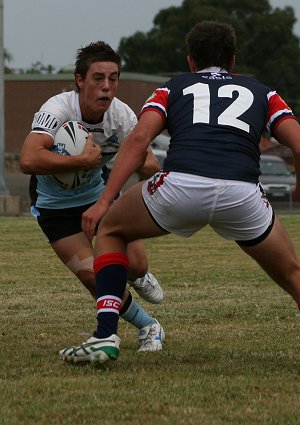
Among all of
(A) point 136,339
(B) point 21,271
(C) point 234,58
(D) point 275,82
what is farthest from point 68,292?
(D) point 275,82

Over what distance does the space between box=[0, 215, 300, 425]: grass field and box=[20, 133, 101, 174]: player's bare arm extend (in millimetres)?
1149

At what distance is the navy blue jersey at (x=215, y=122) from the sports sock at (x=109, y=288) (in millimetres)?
623

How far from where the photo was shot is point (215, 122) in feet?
21.6

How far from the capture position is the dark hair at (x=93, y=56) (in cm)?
750

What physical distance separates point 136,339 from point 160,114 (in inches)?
89.5

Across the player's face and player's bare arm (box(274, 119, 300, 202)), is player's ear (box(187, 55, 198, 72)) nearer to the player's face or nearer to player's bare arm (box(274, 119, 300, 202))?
player's bare arm (box(274, 119, 300, 202))

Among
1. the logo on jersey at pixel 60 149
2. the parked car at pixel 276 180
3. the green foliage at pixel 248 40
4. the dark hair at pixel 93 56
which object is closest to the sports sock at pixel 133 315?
the logo on jersey at pixel 60 149

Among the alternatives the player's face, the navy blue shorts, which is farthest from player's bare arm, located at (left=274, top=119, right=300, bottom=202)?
the navy blue shorts

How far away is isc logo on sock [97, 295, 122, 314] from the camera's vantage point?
22.0 ft

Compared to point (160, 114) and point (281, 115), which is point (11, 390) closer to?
point (160, 114)

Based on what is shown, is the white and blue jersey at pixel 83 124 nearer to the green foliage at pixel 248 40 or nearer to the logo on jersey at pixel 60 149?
the logo on jersey at pixel 60 149

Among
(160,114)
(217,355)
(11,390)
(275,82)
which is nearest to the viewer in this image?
(11,390)

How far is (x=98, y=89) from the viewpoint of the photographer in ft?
24.5

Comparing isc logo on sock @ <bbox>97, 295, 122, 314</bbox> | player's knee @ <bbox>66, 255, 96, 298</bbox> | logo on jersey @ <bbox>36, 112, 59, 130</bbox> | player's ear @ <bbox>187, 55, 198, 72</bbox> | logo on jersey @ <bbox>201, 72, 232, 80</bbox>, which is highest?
player's ear @ <bbox>187, 55, 198, 72</bbox>
